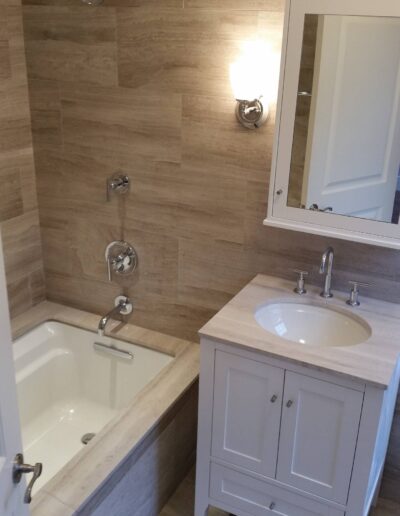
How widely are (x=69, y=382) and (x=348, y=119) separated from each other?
1.78 meters

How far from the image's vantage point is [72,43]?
2.30m

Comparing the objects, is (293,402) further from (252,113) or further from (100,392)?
(100,392)

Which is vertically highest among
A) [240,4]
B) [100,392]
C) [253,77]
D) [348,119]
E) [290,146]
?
[240,4]

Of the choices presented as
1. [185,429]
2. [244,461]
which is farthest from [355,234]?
[185,429]


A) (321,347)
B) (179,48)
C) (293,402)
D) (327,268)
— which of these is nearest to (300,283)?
(327,268)

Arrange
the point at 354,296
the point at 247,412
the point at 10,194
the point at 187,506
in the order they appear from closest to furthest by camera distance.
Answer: the point at 247,412 → the point at 354,296 → the point at 187,506 → the point at 10,194

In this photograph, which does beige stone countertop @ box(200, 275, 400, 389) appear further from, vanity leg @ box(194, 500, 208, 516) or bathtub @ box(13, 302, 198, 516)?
vanity leg @ box(194, 500, 208, 516)

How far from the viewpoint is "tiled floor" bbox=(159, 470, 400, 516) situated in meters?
2.22

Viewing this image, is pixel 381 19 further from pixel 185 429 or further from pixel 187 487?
pixel 187 487

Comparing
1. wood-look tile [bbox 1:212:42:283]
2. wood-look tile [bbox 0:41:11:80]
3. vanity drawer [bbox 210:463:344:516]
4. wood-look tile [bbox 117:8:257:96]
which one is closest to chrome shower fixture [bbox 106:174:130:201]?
wood-look tile [bbox 117:8:257:96]

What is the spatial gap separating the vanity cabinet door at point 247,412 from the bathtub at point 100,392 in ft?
0.85

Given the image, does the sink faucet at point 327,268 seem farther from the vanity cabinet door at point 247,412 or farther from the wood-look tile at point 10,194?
the wood-look tile at point 10,194

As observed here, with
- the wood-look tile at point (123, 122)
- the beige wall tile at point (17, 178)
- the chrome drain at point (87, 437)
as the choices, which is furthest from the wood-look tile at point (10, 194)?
the chrome drain at point (87, 437)

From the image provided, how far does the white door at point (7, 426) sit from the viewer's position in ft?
3.65
